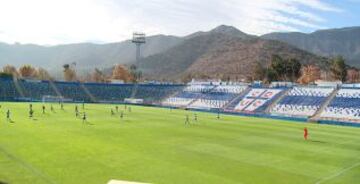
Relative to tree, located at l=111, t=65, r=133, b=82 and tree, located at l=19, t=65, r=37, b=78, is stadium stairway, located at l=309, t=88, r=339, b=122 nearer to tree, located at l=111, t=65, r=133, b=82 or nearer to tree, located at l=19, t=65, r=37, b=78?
tree, located at l=111, t=65, r=133, b=82

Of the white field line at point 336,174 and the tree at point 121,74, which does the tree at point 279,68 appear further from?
the white field line at point 336,174

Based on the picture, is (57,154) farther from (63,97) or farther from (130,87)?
(130,87)

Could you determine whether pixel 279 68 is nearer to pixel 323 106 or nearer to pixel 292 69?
pixel 292 69

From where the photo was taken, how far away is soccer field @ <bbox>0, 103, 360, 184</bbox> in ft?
78.2

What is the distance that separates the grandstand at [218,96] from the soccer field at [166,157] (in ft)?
109

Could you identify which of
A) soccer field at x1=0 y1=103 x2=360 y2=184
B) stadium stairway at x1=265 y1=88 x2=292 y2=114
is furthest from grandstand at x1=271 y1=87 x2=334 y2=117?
soccer field at x1=0 y1=103 x2=360 y2=184

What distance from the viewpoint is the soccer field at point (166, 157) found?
78.2 ft

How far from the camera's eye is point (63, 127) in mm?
45719

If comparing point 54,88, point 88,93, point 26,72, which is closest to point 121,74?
point 26,72

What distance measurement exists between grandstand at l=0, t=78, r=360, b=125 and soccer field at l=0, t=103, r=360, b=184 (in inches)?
1308

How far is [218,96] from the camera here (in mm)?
103375

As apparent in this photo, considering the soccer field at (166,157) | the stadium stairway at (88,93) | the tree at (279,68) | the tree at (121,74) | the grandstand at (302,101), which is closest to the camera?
the soccer field at (166,157)

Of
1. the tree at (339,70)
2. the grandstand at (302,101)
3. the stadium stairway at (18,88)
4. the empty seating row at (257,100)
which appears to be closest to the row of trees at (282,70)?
the tree at (339,70)

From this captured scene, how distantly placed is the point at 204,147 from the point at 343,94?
55.1m
